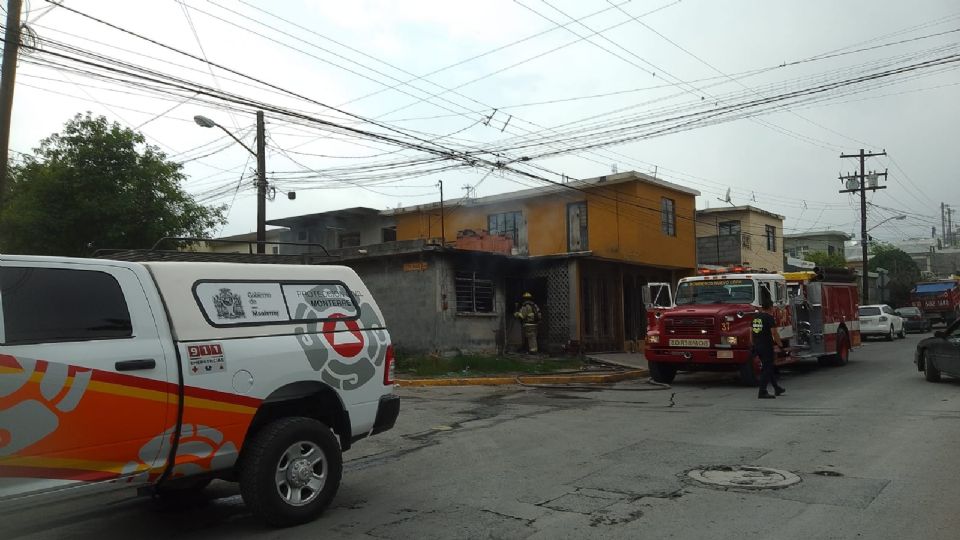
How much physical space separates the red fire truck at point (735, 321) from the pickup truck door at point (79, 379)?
1154 cm

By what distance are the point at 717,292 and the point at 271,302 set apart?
39.3 feet

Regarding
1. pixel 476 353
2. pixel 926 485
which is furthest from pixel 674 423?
pixel 476 353

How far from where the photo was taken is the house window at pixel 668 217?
2808 cm

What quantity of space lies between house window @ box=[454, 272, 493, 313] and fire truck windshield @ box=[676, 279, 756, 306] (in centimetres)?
620

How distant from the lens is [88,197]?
17.7 m

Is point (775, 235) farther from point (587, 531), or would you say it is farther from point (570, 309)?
point (587, 531)

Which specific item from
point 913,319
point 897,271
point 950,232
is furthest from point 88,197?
point 950,232

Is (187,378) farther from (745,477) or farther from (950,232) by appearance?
(950,232)

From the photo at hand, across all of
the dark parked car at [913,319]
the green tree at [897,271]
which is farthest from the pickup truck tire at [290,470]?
the green tree at [897,271]

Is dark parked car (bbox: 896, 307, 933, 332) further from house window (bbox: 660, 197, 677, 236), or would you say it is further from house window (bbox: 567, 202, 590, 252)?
house window (bbox: 567, 202, 590, 252)

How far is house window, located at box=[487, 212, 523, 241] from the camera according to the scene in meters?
29.0

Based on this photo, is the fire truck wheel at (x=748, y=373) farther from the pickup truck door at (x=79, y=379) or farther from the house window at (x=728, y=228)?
the house window at (x=728, y=228)

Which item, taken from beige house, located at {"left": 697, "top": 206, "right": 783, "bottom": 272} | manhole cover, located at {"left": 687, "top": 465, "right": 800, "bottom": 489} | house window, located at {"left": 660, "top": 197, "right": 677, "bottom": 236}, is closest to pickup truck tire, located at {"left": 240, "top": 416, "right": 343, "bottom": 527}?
manhole cover, located at {"left": 687, "top": 465, "right": 800, "bottom": 489}

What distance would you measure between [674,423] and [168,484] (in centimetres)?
678
